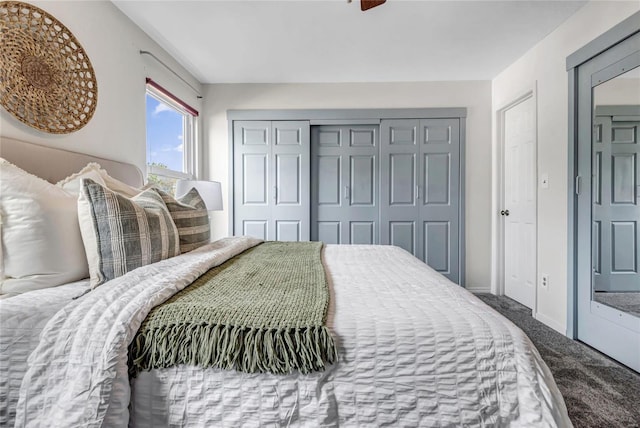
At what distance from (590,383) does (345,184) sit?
8.86ft

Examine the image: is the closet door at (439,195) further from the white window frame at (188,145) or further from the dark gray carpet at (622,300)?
the white window frame at (188,145)

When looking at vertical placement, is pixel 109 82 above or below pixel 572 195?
above

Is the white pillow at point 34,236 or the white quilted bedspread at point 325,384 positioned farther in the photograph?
the white pillow at point 34,236

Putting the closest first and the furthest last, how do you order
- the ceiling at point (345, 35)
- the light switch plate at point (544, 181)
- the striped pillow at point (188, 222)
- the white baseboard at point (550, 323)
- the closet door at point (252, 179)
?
the striped pillow at point (188, 222), the ceiling at point (345, 35), the white baseboard at point (550, 323), the light switch plate at point (544, 181), the closet door at point (252, 179)

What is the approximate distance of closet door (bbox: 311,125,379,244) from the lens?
12.2 feet

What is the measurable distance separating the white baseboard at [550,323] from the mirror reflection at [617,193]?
0.44m

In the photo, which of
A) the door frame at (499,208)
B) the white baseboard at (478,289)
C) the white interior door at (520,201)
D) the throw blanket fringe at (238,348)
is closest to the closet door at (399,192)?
the white baseboard at (478,289)

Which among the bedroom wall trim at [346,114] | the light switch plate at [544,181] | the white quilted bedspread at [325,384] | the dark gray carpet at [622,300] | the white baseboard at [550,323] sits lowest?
the white baseboard at [550,323]

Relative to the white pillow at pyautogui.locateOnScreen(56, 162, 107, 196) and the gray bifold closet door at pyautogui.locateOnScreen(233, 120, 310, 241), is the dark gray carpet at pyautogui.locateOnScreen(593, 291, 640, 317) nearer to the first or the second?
the gray bifold closet door at pyautogui.locateOnScreen(233, 120, 310, 241)

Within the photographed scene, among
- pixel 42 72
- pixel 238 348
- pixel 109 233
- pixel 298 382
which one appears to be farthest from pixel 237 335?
pixel 42 72

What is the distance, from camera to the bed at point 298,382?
738mm

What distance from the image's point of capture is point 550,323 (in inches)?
101

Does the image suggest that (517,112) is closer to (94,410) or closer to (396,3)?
(396,3)

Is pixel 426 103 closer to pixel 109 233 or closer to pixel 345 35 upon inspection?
pixel 345 35
